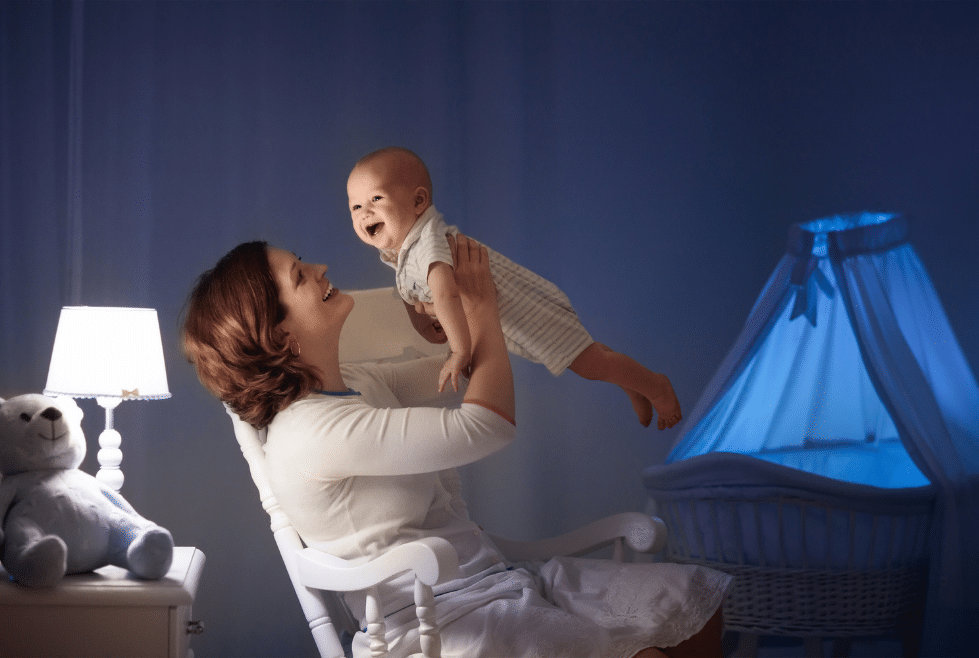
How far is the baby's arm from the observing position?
1.47 meters

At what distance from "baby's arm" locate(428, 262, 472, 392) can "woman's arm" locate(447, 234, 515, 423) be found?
0.02 m

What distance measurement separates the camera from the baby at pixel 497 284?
1.63 m

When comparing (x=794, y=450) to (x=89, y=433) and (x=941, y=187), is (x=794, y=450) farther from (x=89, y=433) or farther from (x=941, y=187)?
(x=89, y=433)

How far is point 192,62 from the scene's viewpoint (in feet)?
8.05

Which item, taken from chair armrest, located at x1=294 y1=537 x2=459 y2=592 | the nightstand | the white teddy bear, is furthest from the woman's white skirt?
the white teddy bear

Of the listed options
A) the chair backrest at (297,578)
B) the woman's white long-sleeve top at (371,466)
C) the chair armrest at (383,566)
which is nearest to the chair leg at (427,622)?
the chair armrest at (383,566)

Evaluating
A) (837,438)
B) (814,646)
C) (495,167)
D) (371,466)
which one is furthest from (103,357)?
(837,438)

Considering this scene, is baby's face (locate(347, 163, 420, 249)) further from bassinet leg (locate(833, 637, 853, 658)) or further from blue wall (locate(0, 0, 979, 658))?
bassinet leg (locate(833, 637, 853, 658))

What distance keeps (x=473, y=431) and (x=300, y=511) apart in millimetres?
379

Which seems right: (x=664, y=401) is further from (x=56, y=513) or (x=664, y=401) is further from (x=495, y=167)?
(x=495, y=167)

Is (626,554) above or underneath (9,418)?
underneath

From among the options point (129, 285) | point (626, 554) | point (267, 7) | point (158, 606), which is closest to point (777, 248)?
point (626, 554)

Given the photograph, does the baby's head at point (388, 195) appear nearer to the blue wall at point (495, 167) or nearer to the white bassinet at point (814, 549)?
the blue wall at point (495, 167)

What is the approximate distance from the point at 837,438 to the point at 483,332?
1420 mm
